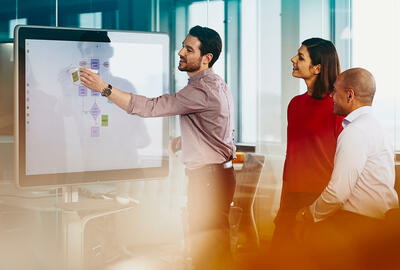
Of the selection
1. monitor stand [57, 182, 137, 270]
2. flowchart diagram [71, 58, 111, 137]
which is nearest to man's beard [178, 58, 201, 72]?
flowchart diagram [71, 58, 111, 137]

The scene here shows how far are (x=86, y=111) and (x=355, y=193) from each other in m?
1.25

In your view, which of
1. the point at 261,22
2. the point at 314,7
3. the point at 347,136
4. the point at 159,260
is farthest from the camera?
the point at 261,22

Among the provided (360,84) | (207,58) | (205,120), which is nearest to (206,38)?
(207,58)

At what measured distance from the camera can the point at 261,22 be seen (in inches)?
181

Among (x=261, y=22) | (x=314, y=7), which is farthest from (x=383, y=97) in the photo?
(x=261, y=22)

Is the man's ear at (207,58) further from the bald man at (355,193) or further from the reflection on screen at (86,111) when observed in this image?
the bald man at (355,193)

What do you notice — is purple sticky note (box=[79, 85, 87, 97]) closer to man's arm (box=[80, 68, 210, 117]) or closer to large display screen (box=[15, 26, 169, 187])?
large display screen (box=[15, 26, 169, 187])

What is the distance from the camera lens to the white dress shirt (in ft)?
6.03

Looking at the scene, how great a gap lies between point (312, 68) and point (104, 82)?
3.77ft

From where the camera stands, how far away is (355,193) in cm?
189

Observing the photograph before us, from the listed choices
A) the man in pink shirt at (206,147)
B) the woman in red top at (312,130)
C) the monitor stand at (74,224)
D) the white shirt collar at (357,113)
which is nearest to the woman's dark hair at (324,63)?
the woman in red top at (312,130)

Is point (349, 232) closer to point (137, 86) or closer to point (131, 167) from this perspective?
point (131, 167)

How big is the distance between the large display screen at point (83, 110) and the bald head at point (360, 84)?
874 mm

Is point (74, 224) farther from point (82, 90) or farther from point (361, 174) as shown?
point (361, 174)
